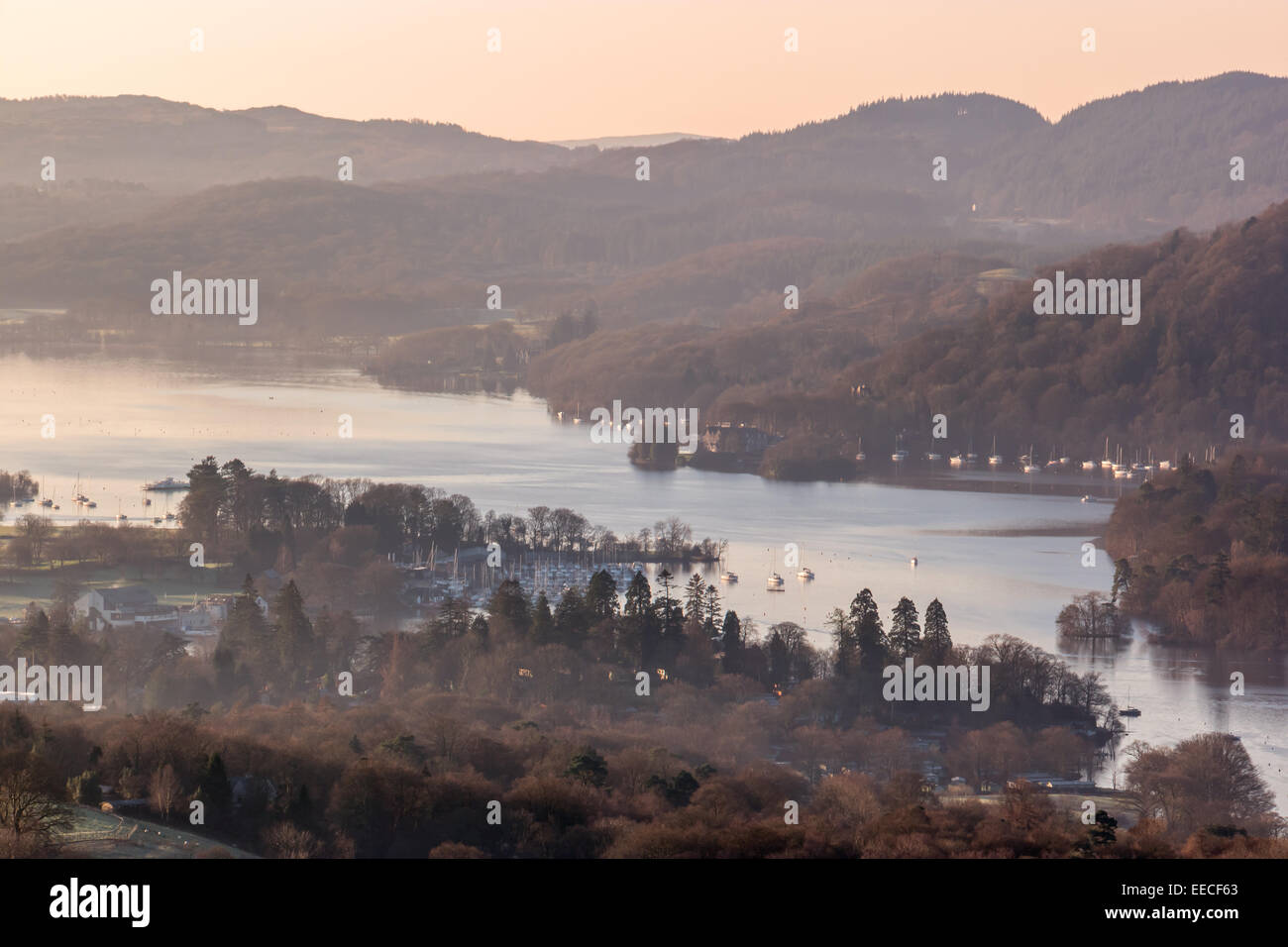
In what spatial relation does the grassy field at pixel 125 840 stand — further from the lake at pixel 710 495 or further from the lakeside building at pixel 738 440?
the lakeside building at pixel 738 440

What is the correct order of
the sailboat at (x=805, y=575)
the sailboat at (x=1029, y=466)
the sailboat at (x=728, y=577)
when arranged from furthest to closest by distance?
1. the sailboat at (x=1029, y=466)
2. the sailboat at (x=805, y=575)
3. the sailboat at (x=728, y=577)

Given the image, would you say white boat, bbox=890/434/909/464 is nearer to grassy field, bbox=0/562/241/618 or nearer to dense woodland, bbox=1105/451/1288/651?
dense woodland, bbox=1105/451/1288/651

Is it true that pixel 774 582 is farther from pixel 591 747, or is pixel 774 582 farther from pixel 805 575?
pixel 591 747

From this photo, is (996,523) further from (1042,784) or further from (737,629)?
(1042,784)

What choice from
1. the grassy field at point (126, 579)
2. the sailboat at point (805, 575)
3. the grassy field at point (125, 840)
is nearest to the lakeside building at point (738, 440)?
the sailboat at point (805, 575)

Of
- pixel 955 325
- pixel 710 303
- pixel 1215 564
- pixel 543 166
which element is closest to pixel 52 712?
pixel 1215 564

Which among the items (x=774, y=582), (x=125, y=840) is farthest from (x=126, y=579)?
(x=125, y=840)

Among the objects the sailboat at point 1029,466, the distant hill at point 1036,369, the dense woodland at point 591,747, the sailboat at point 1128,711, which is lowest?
the sailboat at point 1128,711
